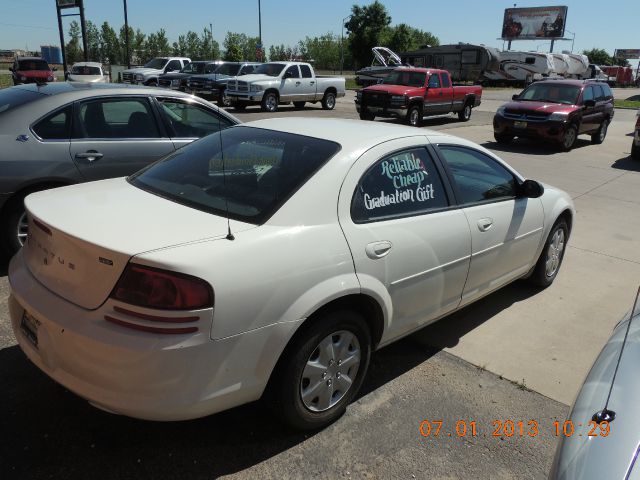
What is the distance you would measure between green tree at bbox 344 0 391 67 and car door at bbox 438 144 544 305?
6426cm

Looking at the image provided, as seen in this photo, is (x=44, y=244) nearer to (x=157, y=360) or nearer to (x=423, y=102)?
(x=157, y=360)

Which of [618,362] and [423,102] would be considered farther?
[423,102]

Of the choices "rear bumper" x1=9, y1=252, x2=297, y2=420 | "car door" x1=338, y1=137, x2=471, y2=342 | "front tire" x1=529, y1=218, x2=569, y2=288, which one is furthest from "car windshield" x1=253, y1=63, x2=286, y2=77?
"rear bumper" x1=9, y1=252, x2=297, y2=420

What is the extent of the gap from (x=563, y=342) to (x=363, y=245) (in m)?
2.16

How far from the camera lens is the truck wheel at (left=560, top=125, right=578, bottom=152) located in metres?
13.4

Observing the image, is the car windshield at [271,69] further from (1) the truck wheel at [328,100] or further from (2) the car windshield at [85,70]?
(2) the car windshield at [85,70]

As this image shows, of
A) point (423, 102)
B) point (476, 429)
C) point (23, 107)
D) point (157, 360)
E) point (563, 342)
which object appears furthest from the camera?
point (423, 102)

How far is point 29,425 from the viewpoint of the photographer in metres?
2.72

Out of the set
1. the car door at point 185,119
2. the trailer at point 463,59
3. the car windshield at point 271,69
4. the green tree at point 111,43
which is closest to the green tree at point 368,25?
the trailer at point 463,59

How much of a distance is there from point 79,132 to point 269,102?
54.0 feet

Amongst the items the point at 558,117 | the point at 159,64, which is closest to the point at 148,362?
the point at 558,117

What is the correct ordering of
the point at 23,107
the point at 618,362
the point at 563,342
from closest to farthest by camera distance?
the point at 618,362 < the point at 563,342 < the point at 23,107

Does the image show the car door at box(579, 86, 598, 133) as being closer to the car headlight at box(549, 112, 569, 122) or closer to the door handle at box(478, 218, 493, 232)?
the car headlight at box(549, 112, 569, 122)

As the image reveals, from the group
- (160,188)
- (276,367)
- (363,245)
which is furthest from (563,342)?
(160,188)
